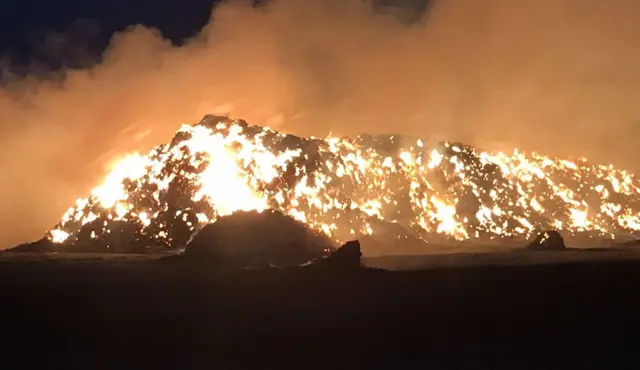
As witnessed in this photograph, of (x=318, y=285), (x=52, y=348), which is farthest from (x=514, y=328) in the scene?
(x=52, y=348)

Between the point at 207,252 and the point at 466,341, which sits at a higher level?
the point at 207,252

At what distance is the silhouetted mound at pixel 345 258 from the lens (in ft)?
240

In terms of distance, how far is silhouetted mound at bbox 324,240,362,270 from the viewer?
240 feet

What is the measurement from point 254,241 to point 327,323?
63.7 m

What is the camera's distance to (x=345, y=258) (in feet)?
247

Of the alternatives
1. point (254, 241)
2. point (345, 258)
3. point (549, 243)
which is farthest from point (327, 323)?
point (549, 243)

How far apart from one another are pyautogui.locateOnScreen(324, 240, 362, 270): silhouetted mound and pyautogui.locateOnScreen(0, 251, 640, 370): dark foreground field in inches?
160

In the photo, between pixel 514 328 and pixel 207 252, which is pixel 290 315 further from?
pixel 207 252

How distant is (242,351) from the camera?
36781mm

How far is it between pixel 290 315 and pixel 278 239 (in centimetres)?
6177

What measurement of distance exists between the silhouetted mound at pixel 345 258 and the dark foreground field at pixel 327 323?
4.07m

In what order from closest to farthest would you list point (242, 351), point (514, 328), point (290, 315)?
point (242, 351), point (514, 328), point (290, 315)

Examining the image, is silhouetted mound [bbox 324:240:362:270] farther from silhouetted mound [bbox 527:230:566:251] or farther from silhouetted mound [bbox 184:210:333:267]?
silhouetted mound [bbox 527:230:566:251]

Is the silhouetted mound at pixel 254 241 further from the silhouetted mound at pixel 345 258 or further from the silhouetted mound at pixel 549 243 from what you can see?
the silhouetted mound at pixel 549 243
